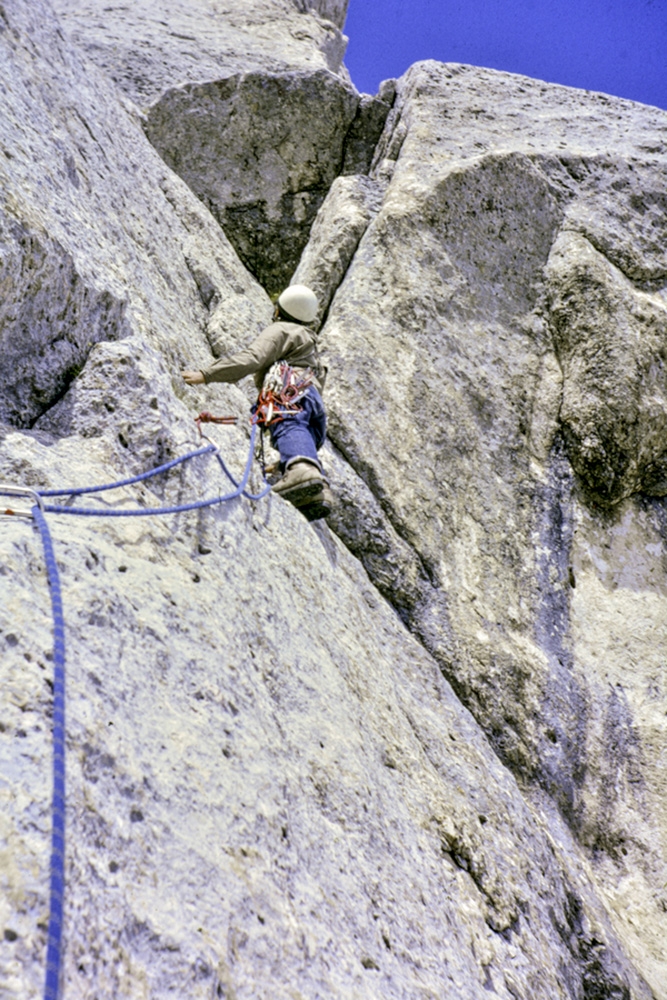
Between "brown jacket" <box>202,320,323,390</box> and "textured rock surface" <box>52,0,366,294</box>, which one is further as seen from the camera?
"textured rock surface" <box>52,0,366,294</box>

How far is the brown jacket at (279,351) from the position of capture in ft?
16.4

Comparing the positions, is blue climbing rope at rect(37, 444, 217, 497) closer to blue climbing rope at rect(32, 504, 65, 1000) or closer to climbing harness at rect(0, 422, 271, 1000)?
climbing harness at rect(0, 422, 271, 1000)

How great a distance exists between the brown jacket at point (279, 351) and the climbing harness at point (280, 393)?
0.07 metres

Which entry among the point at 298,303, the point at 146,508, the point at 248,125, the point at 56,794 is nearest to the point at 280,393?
the point at 298,303

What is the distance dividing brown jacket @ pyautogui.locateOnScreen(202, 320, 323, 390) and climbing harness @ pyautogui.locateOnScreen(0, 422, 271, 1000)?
1.05 metres

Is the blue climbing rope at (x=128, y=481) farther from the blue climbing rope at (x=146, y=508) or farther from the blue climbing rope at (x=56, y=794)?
the blue climbing rope at (x=56, y=794)

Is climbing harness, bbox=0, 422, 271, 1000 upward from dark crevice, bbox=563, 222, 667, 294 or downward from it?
downward

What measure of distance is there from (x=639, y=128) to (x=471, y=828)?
768cm

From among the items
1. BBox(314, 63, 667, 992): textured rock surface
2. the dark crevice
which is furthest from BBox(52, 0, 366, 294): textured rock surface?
the dark crevice

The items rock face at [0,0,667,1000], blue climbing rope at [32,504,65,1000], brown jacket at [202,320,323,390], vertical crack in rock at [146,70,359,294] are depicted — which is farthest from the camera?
vertical crack in rock at [146,70,359,294]

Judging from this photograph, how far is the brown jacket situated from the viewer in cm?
500

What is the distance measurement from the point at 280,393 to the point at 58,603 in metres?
2.98

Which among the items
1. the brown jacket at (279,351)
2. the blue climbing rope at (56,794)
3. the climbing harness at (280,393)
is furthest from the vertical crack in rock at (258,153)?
the blue climbing rope at (56,794)

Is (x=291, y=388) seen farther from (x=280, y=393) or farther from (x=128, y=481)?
(x=128, y=481)
